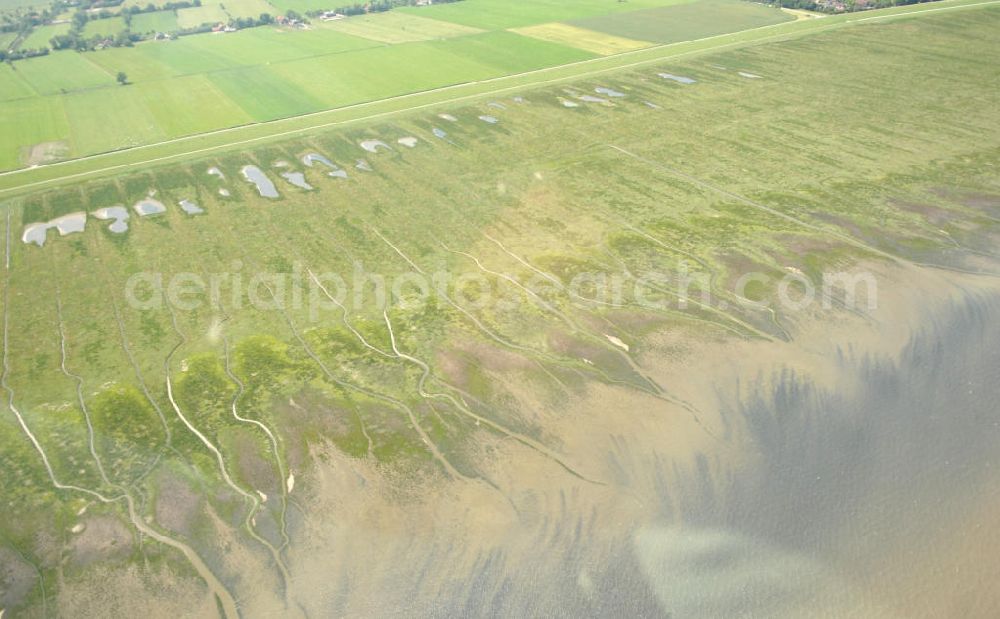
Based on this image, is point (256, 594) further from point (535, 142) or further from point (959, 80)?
point (959, 80)

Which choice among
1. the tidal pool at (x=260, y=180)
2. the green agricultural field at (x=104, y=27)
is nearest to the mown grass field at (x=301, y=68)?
the tidal pool at (x=260, y=180)

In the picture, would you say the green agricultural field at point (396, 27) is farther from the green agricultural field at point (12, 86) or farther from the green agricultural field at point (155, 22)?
the green agricultural field at point (12, 86)

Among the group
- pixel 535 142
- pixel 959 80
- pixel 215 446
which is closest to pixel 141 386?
pixel 215 446

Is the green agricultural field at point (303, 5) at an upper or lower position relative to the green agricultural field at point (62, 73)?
upper

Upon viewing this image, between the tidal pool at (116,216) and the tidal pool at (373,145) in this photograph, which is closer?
the tidal pool at (116,216)

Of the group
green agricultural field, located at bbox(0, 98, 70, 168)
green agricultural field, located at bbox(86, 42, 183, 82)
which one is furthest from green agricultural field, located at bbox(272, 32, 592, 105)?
green agricultural field, located at bbox(0, 98, 70, 168)

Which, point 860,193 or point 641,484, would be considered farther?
point 860,193

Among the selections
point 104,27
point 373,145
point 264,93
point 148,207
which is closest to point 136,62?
point 264,93
